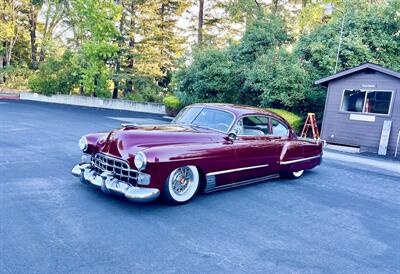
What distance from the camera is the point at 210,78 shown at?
53.9 feet

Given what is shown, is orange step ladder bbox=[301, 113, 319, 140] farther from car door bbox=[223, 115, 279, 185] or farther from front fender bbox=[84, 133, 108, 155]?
front fender bbox=[84, 133, 108, 155]

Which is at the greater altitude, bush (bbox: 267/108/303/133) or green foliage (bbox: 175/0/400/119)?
green foliage (bbox: 175/0/400/119)

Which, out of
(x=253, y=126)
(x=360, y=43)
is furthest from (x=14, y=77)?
(x=253, y=126)

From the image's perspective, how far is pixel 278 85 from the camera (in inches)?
527

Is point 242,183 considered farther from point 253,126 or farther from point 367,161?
point 367,161

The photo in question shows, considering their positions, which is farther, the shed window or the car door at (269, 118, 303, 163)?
the shed window

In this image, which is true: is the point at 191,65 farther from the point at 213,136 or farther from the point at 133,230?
the point at 133,230

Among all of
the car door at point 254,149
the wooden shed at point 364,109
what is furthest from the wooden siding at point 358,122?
the car door at point 254,149

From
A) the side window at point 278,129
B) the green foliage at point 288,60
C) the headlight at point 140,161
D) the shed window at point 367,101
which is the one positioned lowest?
the headlight at point 140,161

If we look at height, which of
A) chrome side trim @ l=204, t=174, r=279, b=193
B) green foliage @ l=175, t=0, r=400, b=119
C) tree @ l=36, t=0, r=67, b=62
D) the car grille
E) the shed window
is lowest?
chrome side trim @ l=204, t=174, r=279, b=193

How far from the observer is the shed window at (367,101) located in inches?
423

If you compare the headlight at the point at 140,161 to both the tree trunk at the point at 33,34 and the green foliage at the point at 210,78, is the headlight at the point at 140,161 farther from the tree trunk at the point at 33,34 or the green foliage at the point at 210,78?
the tree trunk at the point at 33,34

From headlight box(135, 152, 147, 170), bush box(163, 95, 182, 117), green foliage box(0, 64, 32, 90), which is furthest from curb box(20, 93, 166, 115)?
headlight box(135, 152, 147, 170)

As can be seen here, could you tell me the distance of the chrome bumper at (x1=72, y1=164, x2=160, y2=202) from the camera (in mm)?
3771
